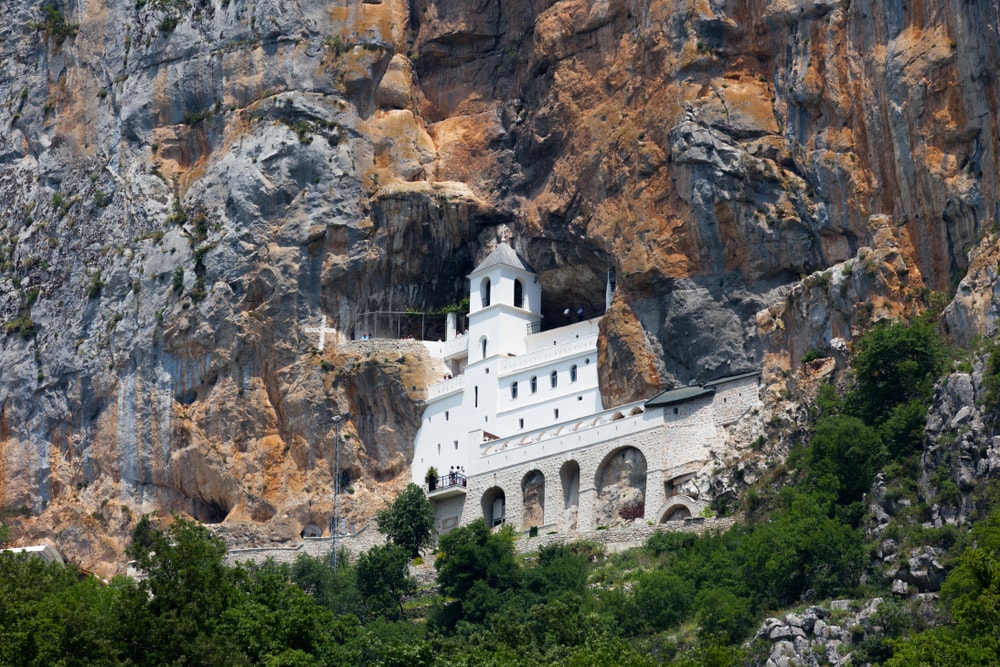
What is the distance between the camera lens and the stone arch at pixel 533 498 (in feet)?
289

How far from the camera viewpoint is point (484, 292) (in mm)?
97062

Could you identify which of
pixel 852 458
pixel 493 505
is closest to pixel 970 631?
pixel 852 458

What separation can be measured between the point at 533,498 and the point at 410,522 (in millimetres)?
5531

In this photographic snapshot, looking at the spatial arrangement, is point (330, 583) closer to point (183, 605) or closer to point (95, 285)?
point (95, 285)

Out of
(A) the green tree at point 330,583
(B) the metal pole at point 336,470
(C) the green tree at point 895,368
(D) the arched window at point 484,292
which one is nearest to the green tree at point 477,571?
(A) the green tree at point 330,583

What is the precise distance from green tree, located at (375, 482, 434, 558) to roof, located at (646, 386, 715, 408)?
449 inches

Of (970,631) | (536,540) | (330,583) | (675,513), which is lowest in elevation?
(970,631)

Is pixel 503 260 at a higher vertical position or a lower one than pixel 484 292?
higher

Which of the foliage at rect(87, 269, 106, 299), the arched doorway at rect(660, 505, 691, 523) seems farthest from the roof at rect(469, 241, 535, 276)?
the foliage at rect(87, 269, 106, 299)

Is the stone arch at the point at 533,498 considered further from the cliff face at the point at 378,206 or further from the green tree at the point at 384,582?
the green tree at the point at 384,582

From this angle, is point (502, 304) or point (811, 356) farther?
point (502, 304)

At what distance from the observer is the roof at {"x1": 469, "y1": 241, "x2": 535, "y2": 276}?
3789 inches

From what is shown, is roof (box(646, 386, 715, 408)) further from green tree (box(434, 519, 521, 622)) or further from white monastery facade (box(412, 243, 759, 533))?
green tree (box(434, 519, 521, 622))

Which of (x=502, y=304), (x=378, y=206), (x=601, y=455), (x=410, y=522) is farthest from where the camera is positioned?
(x=378, y=206)
